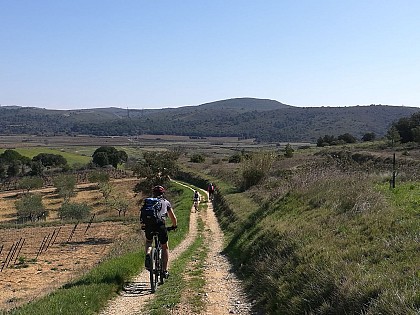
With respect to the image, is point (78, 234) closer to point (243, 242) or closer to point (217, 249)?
point (217, 249)

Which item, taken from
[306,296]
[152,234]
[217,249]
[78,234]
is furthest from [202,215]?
[306,296]

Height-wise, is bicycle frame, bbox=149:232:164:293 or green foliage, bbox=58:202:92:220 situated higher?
bicycle frame, bbox=149:232:164:293

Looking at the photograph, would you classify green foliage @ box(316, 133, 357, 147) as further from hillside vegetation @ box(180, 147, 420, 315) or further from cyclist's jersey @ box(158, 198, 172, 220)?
cyclist's jersey @ box(158, 198, 172, 220)

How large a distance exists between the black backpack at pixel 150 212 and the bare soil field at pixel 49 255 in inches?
172

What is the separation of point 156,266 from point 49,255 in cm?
1972

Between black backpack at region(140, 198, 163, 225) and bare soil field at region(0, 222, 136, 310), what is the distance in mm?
4375

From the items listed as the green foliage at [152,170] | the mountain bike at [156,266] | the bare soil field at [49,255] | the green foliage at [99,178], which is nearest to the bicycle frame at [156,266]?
the mountain bike at [156,266]

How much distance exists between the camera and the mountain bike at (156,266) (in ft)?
33.4

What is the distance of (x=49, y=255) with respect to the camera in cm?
2795

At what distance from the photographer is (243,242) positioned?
608 inches

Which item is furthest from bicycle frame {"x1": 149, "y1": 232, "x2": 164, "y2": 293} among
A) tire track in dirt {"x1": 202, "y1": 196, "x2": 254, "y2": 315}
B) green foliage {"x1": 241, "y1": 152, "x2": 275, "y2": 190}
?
green foliage {"x1": 241, "y1": 152, "x2": 275, "y2": 190}

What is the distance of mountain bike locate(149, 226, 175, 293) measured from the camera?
33.4 ft

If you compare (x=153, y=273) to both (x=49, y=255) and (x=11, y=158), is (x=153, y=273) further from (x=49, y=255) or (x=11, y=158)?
(x=11, y=158)

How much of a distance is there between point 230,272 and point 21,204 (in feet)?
156
